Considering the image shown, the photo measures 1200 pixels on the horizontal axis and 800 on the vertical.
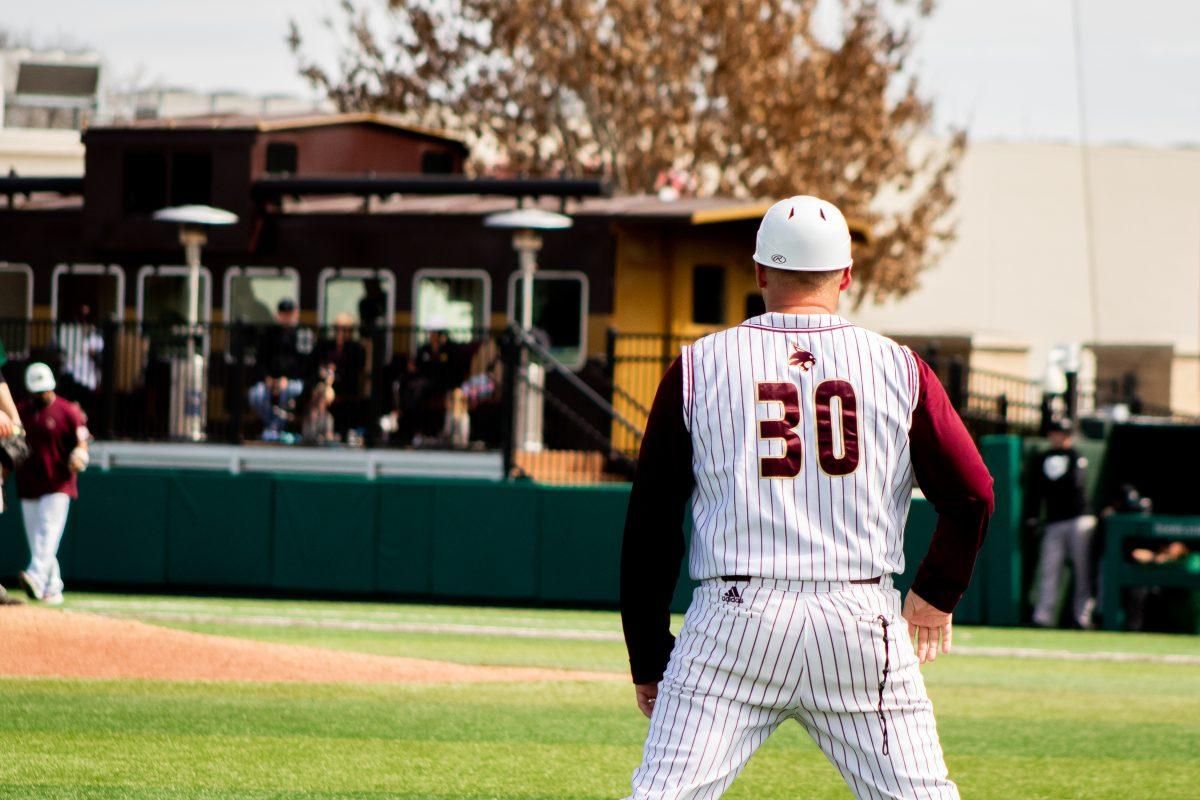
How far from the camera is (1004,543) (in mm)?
16906

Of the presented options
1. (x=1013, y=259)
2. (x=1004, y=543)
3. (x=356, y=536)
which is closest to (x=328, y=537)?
(x=356, y=536)

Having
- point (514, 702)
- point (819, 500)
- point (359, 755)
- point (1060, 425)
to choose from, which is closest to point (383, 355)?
point (1060, 425)

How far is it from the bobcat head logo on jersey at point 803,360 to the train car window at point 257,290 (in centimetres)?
1869

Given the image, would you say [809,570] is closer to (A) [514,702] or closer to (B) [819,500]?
(B) [819,500]

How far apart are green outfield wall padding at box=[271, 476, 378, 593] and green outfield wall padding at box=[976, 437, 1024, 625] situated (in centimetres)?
605

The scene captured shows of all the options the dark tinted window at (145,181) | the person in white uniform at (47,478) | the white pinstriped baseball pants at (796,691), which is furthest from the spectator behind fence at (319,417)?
the white pinstriped baseball pants at (796,691)

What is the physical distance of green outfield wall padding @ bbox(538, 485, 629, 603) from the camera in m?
17.8

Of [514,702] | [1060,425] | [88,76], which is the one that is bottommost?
[514,702]

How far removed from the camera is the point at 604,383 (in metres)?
21.0

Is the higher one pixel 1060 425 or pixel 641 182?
pixel 641 182

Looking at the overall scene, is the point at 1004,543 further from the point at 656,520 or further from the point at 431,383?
the point at 656,520

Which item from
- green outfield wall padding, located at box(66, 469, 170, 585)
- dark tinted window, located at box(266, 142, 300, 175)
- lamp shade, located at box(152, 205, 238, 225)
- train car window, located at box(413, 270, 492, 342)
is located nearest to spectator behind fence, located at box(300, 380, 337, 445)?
green outfield wall padding, located at box(66, 469, 170, 585)

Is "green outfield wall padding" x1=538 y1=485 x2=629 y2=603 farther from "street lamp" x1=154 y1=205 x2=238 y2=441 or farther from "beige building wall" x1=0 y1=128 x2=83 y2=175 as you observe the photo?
"beige building wall" x1=0 y1=128 x2=83 y2=175

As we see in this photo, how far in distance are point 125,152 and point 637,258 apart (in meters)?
6.47
